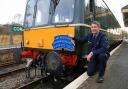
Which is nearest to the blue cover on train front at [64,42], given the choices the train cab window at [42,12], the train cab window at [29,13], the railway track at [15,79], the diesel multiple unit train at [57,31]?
the diesel multiple unit train at [57,31]

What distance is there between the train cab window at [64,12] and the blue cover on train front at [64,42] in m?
0.68

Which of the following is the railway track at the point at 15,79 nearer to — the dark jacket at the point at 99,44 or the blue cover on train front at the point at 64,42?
the blue cover on train front at the point at 64,42

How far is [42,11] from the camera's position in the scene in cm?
948

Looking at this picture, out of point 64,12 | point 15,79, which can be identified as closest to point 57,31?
point 64,12

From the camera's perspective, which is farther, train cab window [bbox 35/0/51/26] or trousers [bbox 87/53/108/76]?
train cab window [bbox 35/0/51/26]

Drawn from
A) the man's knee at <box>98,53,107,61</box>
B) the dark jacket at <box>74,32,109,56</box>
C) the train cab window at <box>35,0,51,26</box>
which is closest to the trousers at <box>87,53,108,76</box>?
the man's knee at <box>98,53,107,61</box>

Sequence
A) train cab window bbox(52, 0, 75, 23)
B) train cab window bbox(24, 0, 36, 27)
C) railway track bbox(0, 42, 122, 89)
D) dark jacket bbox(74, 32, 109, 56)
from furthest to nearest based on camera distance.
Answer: train cab window bbox(24, 0, 36, 27) → railway track bbox(0, 42, 122, 89) → train cab window bbox(52, 0, 75, 23) → dark jacket bbox(74, 32, 109, 56)

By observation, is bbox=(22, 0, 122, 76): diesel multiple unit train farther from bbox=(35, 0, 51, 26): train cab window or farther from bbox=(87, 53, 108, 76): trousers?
bbox=(87, 53, 108, 76): trousers

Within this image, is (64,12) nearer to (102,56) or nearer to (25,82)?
(102,56)

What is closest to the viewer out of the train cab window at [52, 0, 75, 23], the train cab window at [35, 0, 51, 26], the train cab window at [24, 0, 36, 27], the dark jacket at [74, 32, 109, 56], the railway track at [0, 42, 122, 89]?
the dark jacket at [74, 32, 109, 56]

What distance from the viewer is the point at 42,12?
31.1 feet

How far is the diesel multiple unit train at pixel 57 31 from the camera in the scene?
797cm

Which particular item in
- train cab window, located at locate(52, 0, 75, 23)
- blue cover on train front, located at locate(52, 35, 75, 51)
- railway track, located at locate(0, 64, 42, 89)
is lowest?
railway track, located at locate(0, 64, 42, 89)

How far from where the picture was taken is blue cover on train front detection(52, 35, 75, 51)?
7.93m
